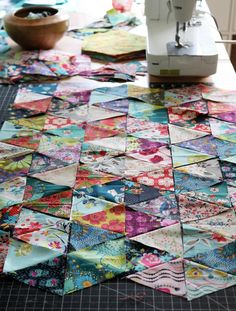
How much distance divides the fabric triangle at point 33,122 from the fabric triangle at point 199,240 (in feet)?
2.13

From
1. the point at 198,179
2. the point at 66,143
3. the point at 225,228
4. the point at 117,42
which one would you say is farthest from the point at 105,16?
the point at 225,228

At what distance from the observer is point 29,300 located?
109 cm

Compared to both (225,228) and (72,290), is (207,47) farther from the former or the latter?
(72,290)

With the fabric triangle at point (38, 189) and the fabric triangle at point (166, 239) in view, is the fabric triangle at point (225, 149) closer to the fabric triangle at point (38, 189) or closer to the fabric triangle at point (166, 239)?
the fabric triangle at point (166, 239)

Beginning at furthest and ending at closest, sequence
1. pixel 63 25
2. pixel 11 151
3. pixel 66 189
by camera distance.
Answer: pixel 63 25 → pixel 11 151 → pixel 66 189

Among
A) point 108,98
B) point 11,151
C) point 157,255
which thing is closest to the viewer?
point 157,255

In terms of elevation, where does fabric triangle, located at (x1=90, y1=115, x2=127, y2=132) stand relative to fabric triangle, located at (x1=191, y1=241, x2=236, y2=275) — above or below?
above

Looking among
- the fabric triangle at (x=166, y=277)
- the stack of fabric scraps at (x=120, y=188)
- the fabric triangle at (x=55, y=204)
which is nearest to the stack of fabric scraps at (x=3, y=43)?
the stack of fabric scraps at (x=120, y=188)

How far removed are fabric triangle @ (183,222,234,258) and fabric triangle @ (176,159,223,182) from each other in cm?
21

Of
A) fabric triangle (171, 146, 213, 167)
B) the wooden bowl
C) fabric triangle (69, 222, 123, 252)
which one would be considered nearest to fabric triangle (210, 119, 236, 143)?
fabric triangle (171, 146, 213, 167)

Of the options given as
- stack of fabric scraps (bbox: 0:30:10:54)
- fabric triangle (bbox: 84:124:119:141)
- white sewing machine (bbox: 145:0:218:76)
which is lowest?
fabric triangle (bbox: 84:124:119:141)

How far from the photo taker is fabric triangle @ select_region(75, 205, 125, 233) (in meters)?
1.26

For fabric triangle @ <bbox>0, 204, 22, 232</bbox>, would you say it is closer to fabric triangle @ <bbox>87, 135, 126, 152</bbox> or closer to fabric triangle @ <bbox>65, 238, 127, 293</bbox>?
fabric triangle @ <bbox>65, 238, 127, 293</bbox>

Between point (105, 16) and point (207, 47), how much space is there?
2.35 ft
